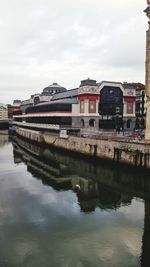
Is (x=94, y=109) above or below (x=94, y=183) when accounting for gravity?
above

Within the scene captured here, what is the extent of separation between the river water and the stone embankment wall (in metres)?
2.48

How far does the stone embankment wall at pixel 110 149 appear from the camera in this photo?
4609 centimetres

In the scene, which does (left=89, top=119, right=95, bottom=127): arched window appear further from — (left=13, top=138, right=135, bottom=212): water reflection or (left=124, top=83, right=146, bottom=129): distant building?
(left=124, top=83, right=146, bottom=129): distant building

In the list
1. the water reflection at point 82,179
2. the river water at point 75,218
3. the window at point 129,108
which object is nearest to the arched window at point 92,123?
the window at point 129,108

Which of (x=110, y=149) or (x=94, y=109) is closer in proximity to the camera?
(x=110, y=149)

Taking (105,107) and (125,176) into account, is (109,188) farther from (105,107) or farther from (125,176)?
(105,107)

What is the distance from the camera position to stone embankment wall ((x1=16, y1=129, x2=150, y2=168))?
46094mm

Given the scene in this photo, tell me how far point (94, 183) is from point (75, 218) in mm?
15029

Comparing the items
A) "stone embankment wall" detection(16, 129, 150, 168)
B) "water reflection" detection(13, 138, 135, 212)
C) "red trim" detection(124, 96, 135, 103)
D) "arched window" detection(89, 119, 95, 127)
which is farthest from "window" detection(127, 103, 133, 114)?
"water reflection" detection(13, 138, 135, 212)

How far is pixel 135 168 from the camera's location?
4769 cm

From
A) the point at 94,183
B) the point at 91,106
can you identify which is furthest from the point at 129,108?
the point at 94,183

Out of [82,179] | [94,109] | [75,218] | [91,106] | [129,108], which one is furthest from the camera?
[129,108]

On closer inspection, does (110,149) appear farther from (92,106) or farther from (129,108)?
(129,108)

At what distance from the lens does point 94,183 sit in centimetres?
4341
